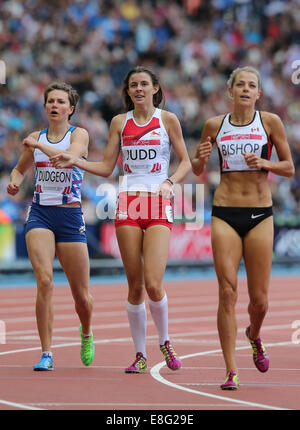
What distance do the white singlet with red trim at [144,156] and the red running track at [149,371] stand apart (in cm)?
164

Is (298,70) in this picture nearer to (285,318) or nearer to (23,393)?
(285,318)

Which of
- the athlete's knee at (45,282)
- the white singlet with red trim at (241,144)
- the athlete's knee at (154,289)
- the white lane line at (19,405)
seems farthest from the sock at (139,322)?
the white lane line at (19,405)

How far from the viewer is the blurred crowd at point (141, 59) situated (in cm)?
2300

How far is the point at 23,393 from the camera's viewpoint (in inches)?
279

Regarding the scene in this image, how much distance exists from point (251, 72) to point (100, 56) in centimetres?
1881

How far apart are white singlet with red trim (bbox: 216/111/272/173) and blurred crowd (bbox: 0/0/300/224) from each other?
1226 centimetres

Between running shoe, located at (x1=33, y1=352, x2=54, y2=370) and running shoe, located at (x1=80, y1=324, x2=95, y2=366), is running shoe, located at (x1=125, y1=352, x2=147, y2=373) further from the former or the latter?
running shoe, located at (x1=33, y1=352, x2=54, y2=370)

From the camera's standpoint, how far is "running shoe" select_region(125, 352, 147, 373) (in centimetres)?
834

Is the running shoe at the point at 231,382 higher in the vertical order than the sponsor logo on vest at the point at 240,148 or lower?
lower

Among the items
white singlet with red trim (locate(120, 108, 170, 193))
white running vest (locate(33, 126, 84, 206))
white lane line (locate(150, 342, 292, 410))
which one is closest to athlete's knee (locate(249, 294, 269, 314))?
white lane line (locate(150, 342, 292, 410))

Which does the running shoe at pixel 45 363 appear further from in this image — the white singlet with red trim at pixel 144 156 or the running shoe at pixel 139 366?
the white singlet with red trim at pixel 144 156

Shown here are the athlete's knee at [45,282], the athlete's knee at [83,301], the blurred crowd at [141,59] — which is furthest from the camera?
the blurred crowd at [141,59]
